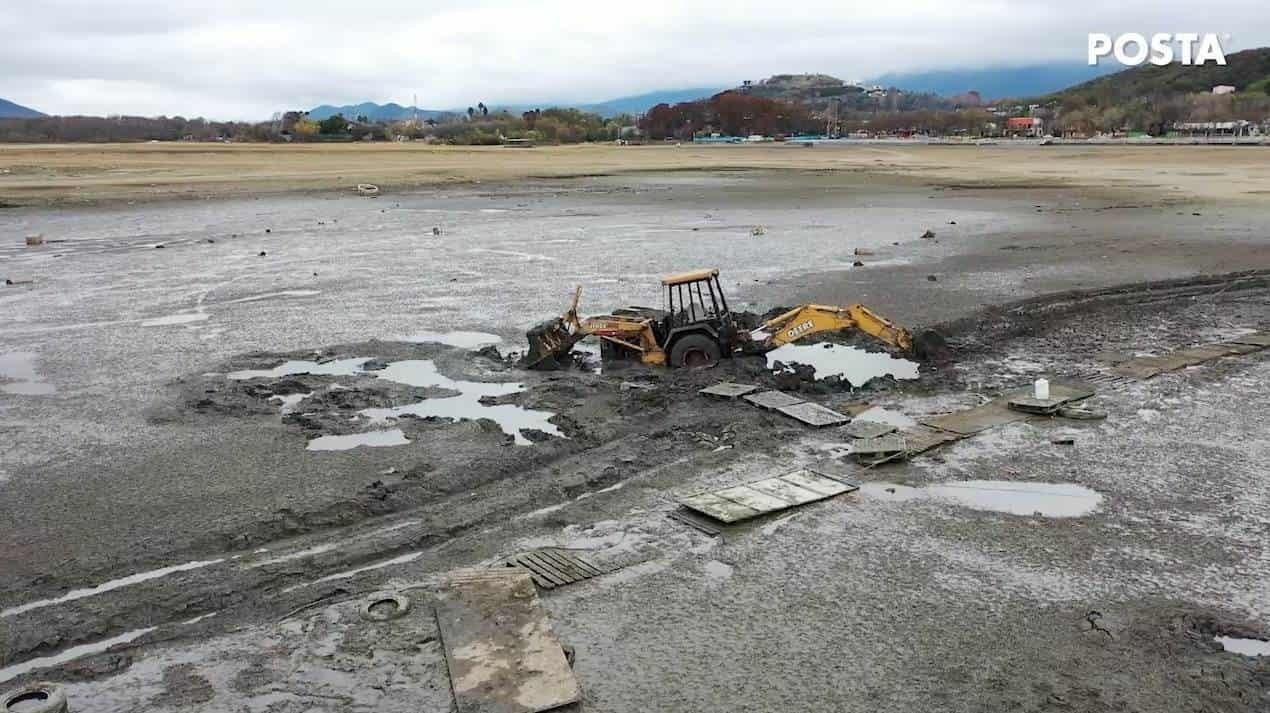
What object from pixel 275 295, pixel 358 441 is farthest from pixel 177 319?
pixel 358 441

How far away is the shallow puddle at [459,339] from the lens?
19.7 m

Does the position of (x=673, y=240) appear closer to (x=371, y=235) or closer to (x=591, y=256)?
(x=591, y=256)

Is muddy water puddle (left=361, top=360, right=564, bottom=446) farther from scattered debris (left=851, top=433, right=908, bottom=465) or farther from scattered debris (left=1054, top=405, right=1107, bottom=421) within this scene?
scattered debris (left=1054, top=405, right=1107, bottom=421)

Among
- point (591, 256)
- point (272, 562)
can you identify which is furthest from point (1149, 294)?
point (272, 562)

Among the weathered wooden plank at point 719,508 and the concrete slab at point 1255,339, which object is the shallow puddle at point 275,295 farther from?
the concrete slab at point 1255,339

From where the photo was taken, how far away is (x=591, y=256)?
3253cm

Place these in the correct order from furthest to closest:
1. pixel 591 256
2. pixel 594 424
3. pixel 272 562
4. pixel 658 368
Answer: pixel 591 256, pixel 658 368, pixel 594 424, pixel 272 562

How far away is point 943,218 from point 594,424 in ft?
109

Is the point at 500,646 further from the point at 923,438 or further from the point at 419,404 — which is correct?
the point at 419,404

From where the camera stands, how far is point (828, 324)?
→ 17031mm

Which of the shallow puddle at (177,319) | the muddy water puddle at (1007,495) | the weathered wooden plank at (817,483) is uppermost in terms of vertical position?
the shallow puddle at (177,319)

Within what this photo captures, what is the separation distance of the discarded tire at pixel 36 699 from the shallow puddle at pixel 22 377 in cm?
1061

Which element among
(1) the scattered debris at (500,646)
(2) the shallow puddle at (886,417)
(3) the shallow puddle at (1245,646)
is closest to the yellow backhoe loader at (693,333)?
(2) the shallow puddle at (886,417)

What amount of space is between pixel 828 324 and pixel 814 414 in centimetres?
294
